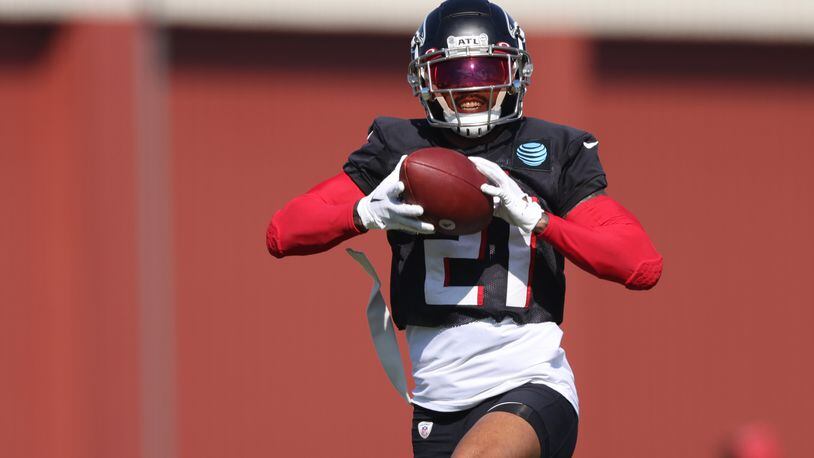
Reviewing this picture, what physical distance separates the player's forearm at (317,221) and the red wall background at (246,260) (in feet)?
13.3

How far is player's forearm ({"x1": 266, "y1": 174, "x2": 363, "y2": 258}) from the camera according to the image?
3.80 metres

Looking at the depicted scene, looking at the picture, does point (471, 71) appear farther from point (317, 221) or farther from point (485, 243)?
point (317, 221)

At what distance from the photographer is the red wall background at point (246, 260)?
7.96 m

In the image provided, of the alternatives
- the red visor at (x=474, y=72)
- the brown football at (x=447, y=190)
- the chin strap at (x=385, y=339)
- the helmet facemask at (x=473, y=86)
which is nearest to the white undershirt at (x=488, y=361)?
the chin strap at (x=385, y=339)

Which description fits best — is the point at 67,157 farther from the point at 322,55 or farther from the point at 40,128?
the point at 322,55

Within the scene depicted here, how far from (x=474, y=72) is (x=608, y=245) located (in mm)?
599

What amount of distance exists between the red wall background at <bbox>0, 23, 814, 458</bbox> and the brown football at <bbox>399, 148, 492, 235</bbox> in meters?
4.44

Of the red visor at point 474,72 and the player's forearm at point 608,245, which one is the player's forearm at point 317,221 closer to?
the red visor at point 474,72

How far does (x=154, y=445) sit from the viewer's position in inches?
315

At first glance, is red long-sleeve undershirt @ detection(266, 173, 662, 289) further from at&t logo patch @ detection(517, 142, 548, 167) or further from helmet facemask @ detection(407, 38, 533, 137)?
helmet facemask @ detection(407, 38, 533, 137)

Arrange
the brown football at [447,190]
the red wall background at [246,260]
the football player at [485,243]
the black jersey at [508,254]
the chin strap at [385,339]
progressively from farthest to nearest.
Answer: the red wall background at [246,260] < the chin strap at [385,339] < the black jersey at [508,254] < the football player at [485,243] < the brown football at [447,190]

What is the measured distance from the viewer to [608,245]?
11.9 ft

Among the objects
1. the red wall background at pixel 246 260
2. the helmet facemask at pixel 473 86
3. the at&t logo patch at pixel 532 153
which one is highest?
the helmet facemask at pixel 473 86

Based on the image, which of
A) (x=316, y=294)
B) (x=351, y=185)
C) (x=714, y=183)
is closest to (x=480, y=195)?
(x=351, y=185)
